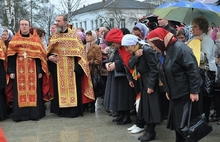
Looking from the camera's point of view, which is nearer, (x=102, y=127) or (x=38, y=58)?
(x=102, y=127)

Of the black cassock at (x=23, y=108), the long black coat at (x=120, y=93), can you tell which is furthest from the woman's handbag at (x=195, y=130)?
the black cassock at (x=23, y=108)

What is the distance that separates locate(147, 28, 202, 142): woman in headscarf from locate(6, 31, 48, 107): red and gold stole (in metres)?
3.14

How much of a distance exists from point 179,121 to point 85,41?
4.14m

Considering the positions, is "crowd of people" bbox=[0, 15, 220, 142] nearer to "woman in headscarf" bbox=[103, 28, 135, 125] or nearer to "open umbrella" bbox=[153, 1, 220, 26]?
"woman in headscarf" bbox=[103, 28, 135, 125]

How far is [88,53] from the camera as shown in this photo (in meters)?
6.96

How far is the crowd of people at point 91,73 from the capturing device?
480cm

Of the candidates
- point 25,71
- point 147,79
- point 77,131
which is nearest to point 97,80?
point 25,71

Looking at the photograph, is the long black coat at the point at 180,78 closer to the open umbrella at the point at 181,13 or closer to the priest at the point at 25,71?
the open umbrella at the point at 181,13

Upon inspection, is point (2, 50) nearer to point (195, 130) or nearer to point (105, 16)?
point (195, 130)

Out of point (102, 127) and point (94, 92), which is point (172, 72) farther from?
point (94, 92)

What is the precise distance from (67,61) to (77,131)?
1.59 meters

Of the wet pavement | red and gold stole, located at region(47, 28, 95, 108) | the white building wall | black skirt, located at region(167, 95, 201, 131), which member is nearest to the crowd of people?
red and gold stole, located at region(47, 28, 95, 108)

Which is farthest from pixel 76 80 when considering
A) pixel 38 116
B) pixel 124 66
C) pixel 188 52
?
pixel 188 52

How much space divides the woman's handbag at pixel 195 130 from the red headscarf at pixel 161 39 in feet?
2.86
